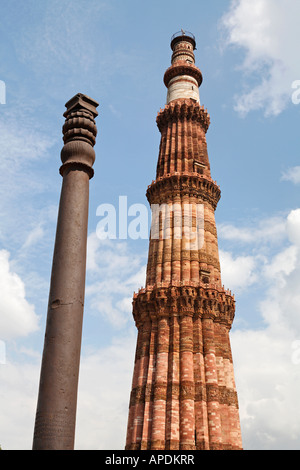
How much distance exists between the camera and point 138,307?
25656mm

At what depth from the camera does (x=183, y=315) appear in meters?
24.4

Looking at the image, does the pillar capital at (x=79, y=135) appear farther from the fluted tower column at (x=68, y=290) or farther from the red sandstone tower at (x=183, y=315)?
the red sandstone tower at (x=183, y=315)

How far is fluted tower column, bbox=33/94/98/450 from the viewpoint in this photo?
6.76 metres

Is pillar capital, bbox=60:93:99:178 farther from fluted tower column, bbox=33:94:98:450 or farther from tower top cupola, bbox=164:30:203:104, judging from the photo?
tower top cupola, bbox=164:30:203:104

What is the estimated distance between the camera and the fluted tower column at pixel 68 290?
6762 mm

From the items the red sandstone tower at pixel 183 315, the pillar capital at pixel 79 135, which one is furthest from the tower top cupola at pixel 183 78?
the pillar capital at pixel 79 135

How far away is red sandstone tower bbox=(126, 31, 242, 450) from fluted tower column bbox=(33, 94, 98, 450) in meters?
15.3

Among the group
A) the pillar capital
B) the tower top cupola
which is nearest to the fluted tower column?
the pillar capital

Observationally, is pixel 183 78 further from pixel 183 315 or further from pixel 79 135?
pixel 79 135

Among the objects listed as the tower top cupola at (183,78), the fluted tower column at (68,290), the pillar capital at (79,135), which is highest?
the tower top cupola at (183,78)

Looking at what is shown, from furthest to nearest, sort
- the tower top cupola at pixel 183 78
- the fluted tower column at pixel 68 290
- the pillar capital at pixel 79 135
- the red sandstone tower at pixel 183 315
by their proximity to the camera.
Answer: the tower top cupola at pixel 183 78 < the red sandstone tower at pixel 183 315 < the pillar capital at pixel 79 135 < the fluted tower column at pixel 68 290

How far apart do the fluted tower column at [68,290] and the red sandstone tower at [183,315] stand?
15.3 meters
